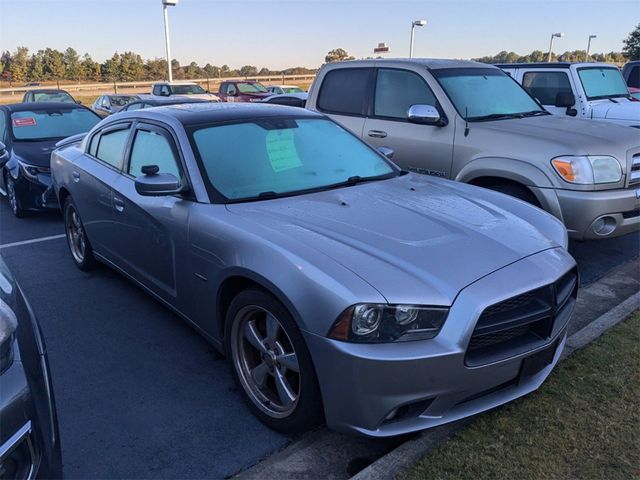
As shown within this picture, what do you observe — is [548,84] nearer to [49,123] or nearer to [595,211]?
[595,211]

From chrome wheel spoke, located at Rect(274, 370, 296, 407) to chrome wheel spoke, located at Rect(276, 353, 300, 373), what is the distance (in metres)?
0.09

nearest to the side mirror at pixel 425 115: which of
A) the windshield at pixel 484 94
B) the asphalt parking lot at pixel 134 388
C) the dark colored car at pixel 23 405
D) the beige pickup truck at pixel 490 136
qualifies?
the beige pickup truck at pixel 490 136

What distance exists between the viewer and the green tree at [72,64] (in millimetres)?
54219

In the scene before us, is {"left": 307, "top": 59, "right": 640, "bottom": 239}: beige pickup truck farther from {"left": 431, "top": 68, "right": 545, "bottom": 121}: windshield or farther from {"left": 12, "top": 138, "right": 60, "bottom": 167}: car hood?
{"left": 12, "top": 138, "right": 60, "bottom": 167}: car hood

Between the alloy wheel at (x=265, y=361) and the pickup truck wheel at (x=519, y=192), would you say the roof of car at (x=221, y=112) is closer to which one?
the alloy wheel at (x=265, y=361)

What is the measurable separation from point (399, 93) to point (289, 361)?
4.15 meters

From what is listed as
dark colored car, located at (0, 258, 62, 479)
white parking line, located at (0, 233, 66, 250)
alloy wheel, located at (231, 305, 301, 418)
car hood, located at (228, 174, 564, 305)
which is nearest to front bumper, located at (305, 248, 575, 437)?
car hood, located at (228, 174, 564, 305)

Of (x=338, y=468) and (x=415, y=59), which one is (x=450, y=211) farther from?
(x=415, y=59)

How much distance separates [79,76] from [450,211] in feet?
192

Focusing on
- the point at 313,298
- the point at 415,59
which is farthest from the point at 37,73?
the point at 313,298

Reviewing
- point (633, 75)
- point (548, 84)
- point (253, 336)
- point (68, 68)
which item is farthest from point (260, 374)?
point (68, 68)

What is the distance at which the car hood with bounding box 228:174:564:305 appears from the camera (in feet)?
8.21

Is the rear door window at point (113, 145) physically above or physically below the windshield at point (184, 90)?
below

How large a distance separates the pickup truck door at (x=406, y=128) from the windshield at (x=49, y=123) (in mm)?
4981
